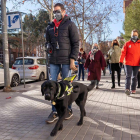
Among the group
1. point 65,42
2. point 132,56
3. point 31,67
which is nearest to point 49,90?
point 65,42

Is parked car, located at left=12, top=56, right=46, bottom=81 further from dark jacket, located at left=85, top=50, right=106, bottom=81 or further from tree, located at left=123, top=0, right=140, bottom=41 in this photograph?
tree, located at left=123, top=0, right=140, bottom=41

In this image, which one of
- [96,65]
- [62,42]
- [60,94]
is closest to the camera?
[60,94]

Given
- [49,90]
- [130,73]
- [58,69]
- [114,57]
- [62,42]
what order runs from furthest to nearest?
[114,57], [130,73], [58,69], [62,42], [49,90]

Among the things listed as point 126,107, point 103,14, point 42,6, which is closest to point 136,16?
point 103,14

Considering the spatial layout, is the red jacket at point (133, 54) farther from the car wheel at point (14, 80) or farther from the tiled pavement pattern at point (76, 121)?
the car wheel at point (14, 80)

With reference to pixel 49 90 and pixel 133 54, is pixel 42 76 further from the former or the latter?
pixel 49 90

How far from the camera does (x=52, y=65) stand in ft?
14.2

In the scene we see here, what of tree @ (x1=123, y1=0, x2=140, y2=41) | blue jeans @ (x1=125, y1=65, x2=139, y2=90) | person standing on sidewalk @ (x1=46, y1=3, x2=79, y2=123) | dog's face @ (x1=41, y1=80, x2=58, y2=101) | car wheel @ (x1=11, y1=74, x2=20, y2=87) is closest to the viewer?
dog's face @ (x1=41, y1=80, x2=58, y2=101)

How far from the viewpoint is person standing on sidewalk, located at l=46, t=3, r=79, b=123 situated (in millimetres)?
4160

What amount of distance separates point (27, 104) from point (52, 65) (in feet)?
7.11

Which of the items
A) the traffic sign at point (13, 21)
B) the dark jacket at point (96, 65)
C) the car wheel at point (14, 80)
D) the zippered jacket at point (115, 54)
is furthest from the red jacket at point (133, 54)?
the car wheel at point (14, 80)

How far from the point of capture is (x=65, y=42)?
420 centimetres

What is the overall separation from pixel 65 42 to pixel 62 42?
6 cm

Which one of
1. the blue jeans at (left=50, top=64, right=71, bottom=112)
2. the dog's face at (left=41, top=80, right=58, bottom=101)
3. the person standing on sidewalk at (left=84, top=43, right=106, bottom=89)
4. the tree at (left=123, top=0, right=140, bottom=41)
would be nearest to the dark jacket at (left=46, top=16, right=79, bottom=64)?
the blue jeans at (left=50, top=64, right=71, bottom=112)
